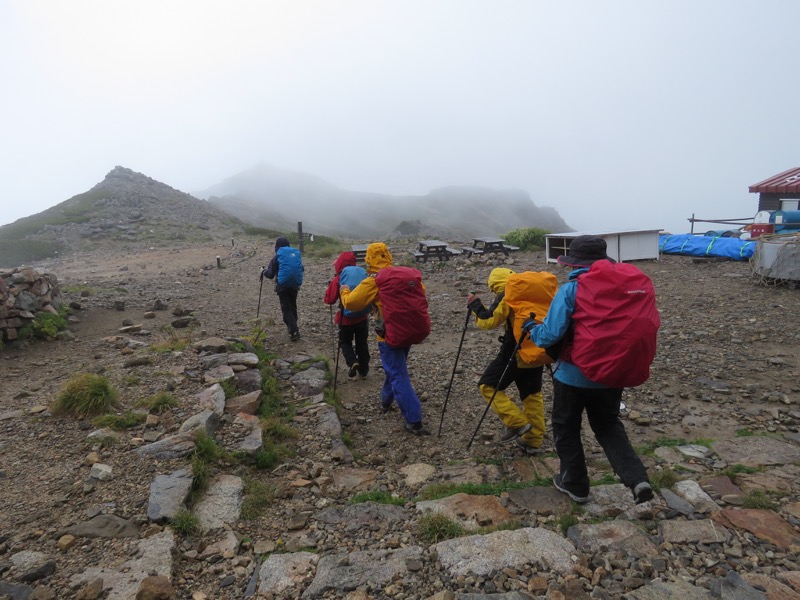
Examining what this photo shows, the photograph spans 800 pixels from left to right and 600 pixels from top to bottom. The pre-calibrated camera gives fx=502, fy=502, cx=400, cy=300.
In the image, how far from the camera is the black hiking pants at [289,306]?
10.0 m

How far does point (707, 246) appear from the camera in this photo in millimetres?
18297

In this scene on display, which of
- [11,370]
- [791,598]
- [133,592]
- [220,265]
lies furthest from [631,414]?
[220,265]

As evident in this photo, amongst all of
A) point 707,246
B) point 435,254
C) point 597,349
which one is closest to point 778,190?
point 707,246

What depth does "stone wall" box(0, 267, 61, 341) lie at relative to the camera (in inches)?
345

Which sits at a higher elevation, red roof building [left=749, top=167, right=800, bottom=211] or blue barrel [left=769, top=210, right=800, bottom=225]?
red roof building [left=749, top=167, right=800, bottom=211]

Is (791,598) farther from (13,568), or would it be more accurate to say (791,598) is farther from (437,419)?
(13,568)

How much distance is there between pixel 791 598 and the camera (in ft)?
9.46

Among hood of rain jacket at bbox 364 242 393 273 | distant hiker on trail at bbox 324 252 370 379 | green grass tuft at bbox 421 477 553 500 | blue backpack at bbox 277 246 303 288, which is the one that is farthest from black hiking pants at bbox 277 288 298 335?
green grass tuft at bbox 421 477 553 500

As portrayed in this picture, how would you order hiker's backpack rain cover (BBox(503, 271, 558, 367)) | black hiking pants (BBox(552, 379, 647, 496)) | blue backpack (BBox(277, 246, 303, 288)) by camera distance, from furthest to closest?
blue backpack (BBox(277, 246, 303, 288)) → hiker's backpack rain cover (BBox(503, 271, 558, 367)) → black hiking pants (BBox(552, 379, 647, 496))

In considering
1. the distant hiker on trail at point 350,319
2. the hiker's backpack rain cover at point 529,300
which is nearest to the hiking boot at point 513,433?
the hiker's backpack rain cover at point 529,300

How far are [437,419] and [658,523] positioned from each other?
3.40 metres

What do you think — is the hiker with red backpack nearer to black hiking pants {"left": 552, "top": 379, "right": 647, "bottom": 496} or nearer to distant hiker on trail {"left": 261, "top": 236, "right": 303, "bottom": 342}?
black hiking pants {"left": 552, "top": 379, "right": 647, "bottom": 496}

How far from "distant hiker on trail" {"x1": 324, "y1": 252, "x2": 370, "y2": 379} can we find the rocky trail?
33 cm

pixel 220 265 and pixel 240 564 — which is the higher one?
pixel 220 265
